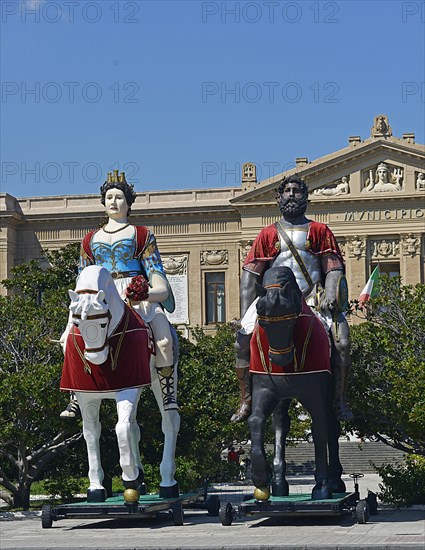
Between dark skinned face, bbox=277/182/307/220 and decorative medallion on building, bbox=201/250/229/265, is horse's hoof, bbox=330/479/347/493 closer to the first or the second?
dark skinned face, bbox=277/182/307/220

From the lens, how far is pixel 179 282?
6359 centimetres

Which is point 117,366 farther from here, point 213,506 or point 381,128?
point 381,128

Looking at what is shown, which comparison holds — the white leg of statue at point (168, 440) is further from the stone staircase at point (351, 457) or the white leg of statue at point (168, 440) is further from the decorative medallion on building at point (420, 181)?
the decorative medallion on building at point (420, 181)

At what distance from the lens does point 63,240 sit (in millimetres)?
62750

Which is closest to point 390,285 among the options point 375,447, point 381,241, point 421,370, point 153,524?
point 421,370

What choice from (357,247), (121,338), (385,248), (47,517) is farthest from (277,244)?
(385,248)

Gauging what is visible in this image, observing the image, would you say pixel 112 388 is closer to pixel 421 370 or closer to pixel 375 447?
pixel 421 370

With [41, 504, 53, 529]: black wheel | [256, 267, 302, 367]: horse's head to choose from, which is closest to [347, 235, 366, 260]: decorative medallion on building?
[41, 504, 53, 529]: black wheel

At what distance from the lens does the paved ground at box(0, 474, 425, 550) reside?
1190cm

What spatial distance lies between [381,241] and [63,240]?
1718 cm

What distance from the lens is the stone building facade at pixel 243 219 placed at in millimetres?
61312

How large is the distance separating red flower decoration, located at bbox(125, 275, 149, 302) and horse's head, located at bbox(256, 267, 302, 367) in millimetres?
1628

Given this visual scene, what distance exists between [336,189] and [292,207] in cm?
4746

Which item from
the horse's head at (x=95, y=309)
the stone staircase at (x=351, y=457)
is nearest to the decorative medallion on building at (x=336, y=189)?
the stone staircase at (x=351, y=457)
